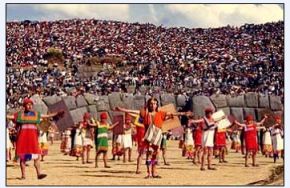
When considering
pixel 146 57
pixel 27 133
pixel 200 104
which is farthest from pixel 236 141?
pixel 146 57

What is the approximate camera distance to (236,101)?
3356cm

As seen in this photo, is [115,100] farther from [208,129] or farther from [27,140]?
[27,140]

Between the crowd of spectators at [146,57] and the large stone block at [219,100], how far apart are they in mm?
744

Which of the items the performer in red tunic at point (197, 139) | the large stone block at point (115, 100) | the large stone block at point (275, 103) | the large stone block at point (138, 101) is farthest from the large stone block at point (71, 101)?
the performer in red tunic at point (197, 139)

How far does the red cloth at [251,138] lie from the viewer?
17.3m

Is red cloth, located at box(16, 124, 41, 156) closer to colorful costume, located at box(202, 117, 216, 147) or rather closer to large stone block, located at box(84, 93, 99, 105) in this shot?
colorful costume, located at box(202, 117, 216, 147)

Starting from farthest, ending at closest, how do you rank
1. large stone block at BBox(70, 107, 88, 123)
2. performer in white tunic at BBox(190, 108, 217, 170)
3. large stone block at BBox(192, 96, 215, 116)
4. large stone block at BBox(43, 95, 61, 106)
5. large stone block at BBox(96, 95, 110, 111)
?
large stone block at BBox(96, 95, 110, 111) → large stone block at BBox(192, 96, 215, 116) → large stone block at BBox(43, 95, 61, 106) → large stone block at BBox(70, 107, 88, 123) → performer in white tunic at BBox(190, 108, 217, 170)

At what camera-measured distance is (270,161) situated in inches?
782

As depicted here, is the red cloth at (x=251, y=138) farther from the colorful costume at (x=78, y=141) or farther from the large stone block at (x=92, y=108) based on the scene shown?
the large stone block at (x=92, y=108)

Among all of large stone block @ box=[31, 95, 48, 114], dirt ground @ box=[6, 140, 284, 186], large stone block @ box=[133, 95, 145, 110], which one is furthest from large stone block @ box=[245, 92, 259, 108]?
dirt ground @ box=[6, 140, 284, 186]

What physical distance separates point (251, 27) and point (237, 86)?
10.5 metres

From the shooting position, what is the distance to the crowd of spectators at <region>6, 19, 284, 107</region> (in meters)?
34.3

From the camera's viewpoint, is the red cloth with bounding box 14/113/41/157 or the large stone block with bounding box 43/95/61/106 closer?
the red cloth with bounding box 14/113/41/157

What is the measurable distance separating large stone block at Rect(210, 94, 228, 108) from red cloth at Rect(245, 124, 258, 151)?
15.6m
